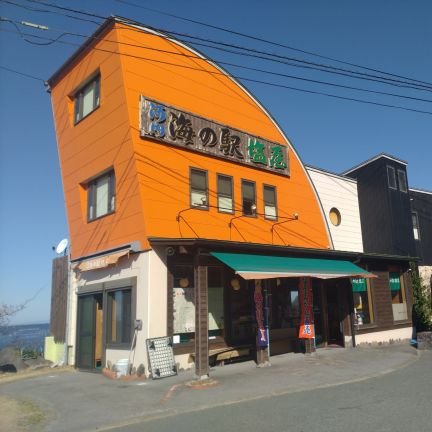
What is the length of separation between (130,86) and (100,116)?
178 centimetres

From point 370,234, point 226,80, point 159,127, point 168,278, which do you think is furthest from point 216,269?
point 370,234

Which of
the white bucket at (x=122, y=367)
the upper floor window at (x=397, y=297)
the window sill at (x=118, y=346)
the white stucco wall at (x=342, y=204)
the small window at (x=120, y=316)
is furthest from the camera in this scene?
the white stucco wall at (x=342, y=204)

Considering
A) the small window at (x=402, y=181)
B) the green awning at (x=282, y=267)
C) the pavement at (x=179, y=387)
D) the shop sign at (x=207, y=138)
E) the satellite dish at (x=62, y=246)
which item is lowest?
the pavement at (x=179, y=387)

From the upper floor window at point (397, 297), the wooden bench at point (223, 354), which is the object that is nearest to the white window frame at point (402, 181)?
the upper floor window at point (397, 297)

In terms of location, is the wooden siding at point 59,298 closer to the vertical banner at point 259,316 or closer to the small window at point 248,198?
the small window at point 248,198

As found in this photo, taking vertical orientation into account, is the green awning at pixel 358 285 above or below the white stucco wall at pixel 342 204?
below

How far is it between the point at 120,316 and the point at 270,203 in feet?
22.6

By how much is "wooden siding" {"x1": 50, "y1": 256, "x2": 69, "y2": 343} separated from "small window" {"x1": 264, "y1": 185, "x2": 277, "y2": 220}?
300 inches

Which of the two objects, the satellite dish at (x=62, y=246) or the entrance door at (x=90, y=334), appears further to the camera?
the satellite dish at (x=62, y=246)

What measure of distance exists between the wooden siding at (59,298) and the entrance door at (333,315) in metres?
10.1

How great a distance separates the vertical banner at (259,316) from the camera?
12945 millimetres

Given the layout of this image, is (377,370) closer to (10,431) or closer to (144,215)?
(144,215)

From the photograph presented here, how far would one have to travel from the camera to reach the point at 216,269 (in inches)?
553

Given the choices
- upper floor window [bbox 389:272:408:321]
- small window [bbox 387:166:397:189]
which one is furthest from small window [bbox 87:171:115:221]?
small window [bbox 387:166:397:189]
